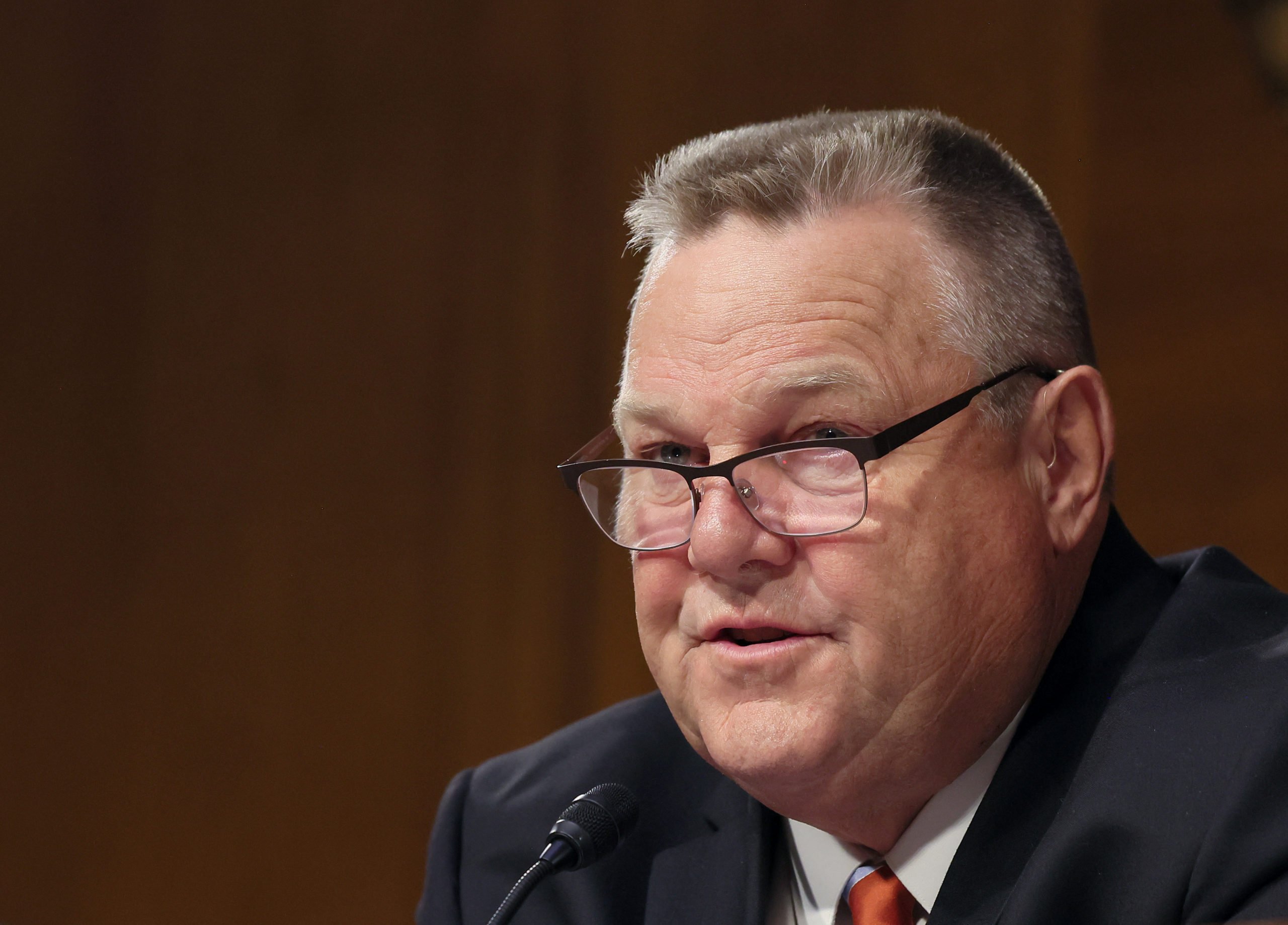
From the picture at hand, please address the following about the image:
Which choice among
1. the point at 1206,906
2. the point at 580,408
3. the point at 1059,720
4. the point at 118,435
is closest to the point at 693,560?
the point at 1059,720

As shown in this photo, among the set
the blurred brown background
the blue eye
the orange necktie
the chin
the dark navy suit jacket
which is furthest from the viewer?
the blurred brown background

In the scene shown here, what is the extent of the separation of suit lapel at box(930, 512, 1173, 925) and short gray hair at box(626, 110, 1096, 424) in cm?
28

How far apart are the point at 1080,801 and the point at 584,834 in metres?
0.54

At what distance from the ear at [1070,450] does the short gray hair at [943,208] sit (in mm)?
40

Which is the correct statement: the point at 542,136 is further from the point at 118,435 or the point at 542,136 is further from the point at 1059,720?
the point at 1059,720

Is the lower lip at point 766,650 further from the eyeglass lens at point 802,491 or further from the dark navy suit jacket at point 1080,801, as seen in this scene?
the dark navy suit jacket at point 1080,801

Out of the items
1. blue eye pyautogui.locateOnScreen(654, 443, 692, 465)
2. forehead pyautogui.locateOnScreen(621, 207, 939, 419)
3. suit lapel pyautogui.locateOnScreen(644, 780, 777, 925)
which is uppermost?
forehead pyautogui.locateOnScreen(621, 207, 939, 419)

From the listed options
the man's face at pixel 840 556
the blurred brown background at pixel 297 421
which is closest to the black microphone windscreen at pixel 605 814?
the man's face at pixel 840 556

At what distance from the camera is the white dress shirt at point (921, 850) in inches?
58.1

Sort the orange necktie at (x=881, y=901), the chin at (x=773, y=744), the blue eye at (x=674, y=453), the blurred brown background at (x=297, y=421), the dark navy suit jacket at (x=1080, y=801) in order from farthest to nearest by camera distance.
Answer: the blurred brown background at (x=297, y=421) → the blue eye at (x=674, y=453) → the orange necktie at (x=881, y=901) → the chin at (x=773, y=744) → the dark navy suit jacket at (x=1080, y=801)

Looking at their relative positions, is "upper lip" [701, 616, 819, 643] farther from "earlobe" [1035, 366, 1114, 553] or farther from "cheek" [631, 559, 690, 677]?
"earlobe" [1035, 366, 1114, 553]

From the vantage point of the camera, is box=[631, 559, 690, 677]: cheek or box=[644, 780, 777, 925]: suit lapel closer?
box=[631, 559, 690, 677]: cheek

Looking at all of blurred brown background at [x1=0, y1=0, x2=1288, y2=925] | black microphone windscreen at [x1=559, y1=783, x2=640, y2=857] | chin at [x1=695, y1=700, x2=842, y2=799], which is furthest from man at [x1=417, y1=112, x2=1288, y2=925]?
blurred brown background at [x1=0, y1=0, x2=1288, y2=925]

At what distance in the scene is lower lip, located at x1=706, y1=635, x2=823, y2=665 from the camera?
1.38m
